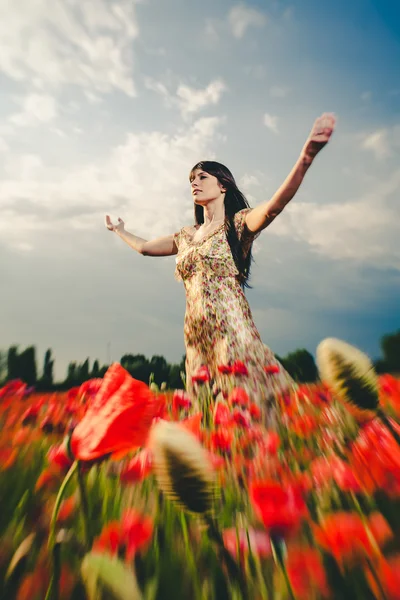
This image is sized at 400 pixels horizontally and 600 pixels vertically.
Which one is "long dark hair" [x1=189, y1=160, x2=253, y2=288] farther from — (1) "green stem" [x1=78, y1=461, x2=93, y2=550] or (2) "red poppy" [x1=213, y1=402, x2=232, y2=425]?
(1) "green stem" [x1=78, y1=461, x2=93, y2=550]

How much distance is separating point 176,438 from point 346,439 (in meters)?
1.10

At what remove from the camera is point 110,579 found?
43 cm

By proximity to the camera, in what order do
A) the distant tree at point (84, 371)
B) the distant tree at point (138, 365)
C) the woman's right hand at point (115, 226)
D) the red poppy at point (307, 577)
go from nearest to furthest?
1. the red poppy at point (307, 577)
2. the distant tree at point (84, 371)
3. the woman's right hand at point (115, 226)
4. the distant tree at point (138, 365)

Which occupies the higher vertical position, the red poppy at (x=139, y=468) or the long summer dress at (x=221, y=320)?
the long summer dress at (x=221, y=320)

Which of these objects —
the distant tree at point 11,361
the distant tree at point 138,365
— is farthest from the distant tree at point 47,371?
the distant tree at point 11,361

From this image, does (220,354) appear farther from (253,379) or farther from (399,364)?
(399,364)

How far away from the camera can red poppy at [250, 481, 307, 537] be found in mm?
533

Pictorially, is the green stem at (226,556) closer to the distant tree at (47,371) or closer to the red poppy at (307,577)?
the red poppy at (307,577)

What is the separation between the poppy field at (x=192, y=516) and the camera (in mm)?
475

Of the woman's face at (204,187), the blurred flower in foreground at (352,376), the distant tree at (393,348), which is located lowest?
the blurred flower in foreground at (352,376)

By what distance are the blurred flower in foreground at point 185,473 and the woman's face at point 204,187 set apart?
3.30 meters

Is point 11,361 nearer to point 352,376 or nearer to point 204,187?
point 352,376

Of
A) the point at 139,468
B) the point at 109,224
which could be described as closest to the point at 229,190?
the point at 109,224

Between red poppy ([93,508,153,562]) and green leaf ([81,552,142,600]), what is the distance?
0.61ft
